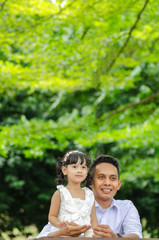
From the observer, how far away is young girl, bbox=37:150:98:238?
7.28 feet

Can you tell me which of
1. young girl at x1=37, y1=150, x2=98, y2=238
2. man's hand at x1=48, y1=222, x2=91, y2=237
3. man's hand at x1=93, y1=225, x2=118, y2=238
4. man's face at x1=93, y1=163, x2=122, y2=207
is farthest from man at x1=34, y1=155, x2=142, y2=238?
man's hand at x1=48, y1=222, x2=91, y2=237

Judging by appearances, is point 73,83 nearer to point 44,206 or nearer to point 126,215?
point 126,215

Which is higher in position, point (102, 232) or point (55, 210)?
point (55, 210)

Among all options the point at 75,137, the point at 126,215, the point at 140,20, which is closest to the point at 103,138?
the point at 75,137

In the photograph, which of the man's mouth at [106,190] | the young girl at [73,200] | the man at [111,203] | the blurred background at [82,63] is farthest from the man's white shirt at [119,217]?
the blurred background at [82,63]

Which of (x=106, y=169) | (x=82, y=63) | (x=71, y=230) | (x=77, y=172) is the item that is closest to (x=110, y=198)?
(x=106, y=169)

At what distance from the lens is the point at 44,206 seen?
1074 centimetres

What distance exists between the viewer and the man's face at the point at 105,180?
2.54 metres

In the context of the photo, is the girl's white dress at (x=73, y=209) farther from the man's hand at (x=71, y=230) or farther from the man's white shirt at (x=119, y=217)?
the man's white shirt at (x=119, y=217)

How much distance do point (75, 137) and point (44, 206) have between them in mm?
4224

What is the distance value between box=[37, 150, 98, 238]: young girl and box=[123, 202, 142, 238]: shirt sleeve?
0.26m

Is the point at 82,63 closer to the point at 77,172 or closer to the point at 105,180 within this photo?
Result: the point at 105,180

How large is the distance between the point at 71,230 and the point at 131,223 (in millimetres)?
543

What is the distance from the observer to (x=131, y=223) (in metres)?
2.50
